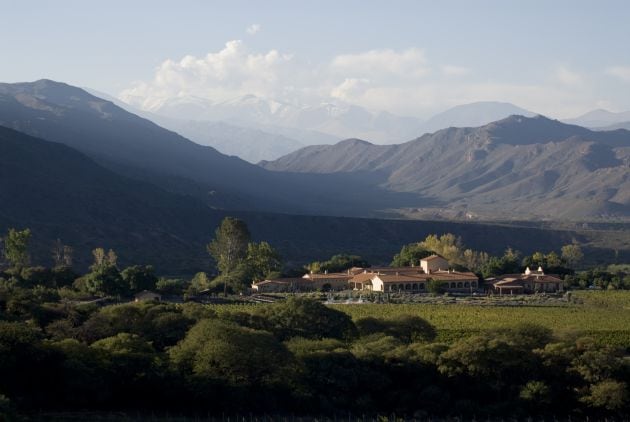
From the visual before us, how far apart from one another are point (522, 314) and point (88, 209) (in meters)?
76.9

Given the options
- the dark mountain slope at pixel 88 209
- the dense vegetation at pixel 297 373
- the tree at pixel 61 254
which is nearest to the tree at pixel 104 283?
the dense vegetation at pixel 297 373

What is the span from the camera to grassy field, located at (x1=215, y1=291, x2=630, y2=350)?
4997 centimetres

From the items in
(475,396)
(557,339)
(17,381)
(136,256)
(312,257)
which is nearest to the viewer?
(17,381)

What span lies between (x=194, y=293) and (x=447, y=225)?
287 feet

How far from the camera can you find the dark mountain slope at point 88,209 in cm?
10975

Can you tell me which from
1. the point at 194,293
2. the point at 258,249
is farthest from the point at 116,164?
the point at 194,293

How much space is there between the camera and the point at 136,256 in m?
108

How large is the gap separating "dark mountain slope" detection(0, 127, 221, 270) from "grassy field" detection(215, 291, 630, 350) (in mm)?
45232

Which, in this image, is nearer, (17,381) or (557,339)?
(17,381)

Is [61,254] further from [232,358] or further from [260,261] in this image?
[232,358]

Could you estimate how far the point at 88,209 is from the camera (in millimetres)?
123125

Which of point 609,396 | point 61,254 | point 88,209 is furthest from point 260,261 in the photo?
point 609,396

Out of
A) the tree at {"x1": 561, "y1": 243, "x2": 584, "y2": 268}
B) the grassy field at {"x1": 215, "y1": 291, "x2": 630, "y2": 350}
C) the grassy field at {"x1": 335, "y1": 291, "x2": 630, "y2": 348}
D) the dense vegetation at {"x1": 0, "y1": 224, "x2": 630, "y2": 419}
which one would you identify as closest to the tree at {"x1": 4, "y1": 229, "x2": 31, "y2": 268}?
the grassy field at {"x1": 215, "y1": 291, "x2": 630, "y2": 350}

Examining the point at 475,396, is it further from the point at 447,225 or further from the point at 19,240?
the point at 447,225
